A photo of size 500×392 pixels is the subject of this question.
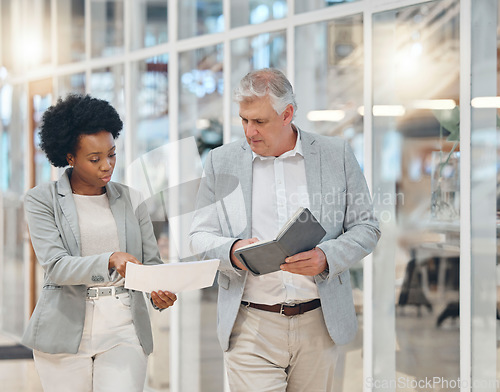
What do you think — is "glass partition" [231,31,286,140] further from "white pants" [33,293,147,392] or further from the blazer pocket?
"white pants" [33,293,147,392]

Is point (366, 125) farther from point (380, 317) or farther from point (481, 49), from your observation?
point (380, 317)

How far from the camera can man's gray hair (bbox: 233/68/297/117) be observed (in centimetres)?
229

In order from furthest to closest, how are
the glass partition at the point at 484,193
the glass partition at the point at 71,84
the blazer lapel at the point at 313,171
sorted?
the glass partition at the point at 71,84 → the glass partition at the point at 484,193 → the blazer lapel at the point at 313,171

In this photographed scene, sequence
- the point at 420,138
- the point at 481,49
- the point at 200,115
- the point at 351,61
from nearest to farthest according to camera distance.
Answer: the point at 481,49
the point at 420,138
the point at 351,61
the point at 200,115

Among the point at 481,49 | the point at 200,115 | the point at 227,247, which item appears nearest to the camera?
the point at 227,247

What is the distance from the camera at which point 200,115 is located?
435 centimetres

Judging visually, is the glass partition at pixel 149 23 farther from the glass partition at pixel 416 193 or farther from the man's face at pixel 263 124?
the man's face at pixel 263 124

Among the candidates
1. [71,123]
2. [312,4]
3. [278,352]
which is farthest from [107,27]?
[278,352]

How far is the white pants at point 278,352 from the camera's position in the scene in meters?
2.35

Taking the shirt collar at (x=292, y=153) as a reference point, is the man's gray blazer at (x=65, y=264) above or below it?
below

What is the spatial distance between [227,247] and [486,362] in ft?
4.48

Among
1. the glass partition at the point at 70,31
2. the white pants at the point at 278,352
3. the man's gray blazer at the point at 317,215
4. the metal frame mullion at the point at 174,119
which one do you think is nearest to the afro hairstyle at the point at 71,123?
the man's gray blazer at the point at 317,215

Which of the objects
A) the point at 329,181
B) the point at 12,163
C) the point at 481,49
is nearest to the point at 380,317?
the point at 329,181

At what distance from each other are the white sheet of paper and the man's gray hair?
→ 58 centimetres
